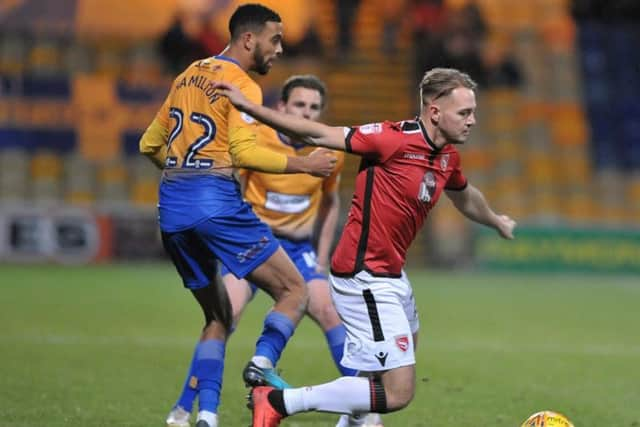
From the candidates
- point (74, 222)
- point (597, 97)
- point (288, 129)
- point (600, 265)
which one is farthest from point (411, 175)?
point (597, 97)

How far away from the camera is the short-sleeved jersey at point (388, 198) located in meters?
5.58

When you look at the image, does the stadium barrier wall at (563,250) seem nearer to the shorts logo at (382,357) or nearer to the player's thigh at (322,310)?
the player's thigh at (322,310)

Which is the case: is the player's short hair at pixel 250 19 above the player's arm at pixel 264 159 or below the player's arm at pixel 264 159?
above

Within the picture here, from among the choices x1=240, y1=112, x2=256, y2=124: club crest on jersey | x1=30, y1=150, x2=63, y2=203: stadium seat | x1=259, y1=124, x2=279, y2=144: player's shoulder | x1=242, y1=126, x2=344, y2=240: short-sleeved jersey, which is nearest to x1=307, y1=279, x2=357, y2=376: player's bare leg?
x1=242, y1=126, x2=344, y2=240: short-sleeved jersey

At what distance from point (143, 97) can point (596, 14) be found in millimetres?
9734

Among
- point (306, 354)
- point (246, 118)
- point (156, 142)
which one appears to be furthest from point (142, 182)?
point (246, 118)

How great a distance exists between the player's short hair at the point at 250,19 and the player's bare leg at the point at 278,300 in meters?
1.14

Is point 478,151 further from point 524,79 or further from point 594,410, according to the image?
point 594,410

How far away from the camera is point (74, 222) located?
19172 millimetres

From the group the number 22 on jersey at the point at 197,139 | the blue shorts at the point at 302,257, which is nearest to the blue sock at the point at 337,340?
the blue shorts at the point at 302,257

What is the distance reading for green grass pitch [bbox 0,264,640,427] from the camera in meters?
7.00

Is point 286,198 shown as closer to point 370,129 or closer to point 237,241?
point 237,241

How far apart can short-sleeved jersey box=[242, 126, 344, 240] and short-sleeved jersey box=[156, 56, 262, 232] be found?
1458 millimetres

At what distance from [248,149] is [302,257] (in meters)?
1.79
